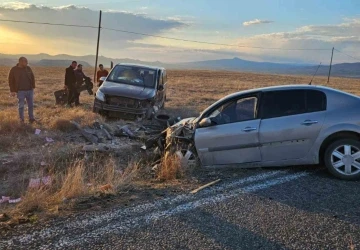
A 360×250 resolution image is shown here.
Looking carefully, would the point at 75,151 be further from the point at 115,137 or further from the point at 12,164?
the point at 115,137

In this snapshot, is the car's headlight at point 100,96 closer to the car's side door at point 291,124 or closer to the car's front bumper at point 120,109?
the car's front bumper at point 120,109

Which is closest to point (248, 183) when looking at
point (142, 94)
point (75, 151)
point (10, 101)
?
point (75, 151)

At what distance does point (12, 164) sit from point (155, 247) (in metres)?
5.28

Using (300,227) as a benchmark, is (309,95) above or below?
above

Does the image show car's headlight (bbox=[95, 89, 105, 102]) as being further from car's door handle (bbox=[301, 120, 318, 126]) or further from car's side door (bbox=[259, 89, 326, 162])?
car's door handle (bbox=[301, 120, 318, 126])

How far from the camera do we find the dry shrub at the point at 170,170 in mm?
6125

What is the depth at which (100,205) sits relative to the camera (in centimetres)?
470

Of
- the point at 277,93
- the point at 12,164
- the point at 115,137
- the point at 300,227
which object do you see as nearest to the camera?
the point at 300,227

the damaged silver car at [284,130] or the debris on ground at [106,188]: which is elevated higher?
the damaged silver car at [284,130]

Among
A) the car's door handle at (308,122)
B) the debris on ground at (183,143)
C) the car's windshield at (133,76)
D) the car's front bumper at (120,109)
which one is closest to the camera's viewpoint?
the car's door handle at (308,122)

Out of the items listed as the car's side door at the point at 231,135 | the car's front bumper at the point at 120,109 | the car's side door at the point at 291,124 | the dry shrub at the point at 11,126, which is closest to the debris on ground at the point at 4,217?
the car's side door at the point at 231,135

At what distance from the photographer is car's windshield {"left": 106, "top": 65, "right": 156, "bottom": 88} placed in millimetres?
13530

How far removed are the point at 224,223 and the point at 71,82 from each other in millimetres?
12138

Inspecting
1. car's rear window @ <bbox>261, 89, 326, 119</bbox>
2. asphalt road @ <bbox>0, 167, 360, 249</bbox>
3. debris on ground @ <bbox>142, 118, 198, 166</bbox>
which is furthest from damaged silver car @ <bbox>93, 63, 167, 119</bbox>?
asphalt road @ <bbox>0, 167, 360, 249</bbox>
